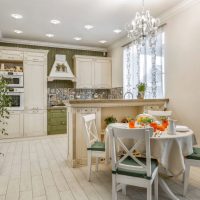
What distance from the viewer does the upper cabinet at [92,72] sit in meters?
6.45

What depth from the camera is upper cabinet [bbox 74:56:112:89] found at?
645cm

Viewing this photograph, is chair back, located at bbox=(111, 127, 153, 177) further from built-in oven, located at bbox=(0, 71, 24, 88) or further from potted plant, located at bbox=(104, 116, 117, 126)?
built-in oven, located at bbox=(0, 71, 24, 88)

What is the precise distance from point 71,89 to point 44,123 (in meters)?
1.55

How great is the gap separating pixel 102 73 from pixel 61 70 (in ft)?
4.67

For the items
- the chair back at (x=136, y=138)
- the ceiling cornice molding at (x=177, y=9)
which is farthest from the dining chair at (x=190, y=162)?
the ceiling cornice molding at (x=177, y=9)

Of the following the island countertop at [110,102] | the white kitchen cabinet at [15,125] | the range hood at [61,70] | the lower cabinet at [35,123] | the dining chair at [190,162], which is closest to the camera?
the dining chair at [190,162]

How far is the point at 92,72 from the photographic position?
21.7 ft

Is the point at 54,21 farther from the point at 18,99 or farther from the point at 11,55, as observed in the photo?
the point at 18,99

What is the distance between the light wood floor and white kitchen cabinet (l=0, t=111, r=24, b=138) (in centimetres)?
135

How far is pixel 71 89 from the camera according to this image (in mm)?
6695

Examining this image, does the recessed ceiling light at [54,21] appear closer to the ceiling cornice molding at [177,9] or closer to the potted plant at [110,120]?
the ceiling cornice molding at [177,9]

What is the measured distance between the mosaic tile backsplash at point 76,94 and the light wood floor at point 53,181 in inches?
101

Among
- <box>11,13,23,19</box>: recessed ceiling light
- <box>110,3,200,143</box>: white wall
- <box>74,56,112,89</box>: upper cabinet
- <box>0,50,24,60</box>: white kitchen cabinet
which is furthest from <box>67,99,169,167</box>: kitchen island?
<box>0,50,24,60</box>: white kitchen cabinet

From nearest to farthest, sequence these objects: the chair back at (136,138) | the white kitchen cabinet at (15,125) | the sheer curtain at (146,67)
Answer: the chair back at (136,138), the sheer curtain at (146,67), the white kitchen cabinet at (15,125)
